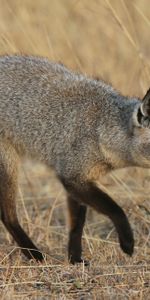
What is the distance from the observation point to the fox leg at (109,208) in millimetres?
5688

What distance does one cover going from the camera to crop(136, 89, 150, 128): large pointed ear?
218 inches

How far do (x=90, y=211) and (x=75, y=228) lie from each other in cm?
161

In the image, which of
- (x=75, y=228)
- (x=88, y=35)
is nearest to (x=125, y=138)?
(x=75, y=228)

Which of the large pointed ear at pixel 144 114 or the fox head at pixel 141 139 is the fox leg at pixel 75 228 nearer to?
the fox head at pixel 141 139

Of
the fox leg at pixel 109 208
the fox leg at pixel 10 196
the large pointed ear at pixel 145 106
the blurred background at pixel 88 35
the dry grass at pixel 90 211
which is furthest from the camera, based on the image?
the blurred background at pixel 88 35

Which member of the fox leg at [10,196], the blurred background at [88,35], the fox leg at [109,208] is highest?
the fox leg at [109,208]

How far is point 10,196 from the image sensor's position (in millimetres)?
6145

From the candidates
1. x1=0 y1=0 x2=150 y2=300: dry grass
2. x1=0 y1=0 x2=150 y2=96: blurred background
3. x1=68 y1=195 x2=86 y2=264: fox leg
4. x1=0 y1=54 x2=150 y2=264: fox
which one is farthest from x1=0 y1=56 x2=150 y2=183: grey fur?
x1=0 y1=0 x2=150 y2=96: blurred background

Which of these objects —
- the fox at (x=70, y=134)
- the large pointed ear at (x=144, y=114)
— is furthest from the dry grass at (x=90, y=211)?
the large pointed ear at (x=144, y=114)

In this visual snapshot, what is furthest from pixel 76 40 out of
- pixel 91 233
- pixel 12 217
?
pixel 12 217

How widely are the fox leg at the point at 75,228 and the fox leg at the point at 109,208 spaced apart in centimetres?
59

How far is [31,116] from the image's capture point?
614 cm

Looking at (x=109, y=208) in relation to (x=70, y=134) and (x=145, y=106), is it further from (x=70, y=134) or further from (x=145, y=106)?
(x=145, y=106)

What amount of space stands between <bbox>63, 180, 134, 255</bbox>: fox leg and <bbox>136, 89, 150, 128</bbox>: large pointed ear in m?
0.62
